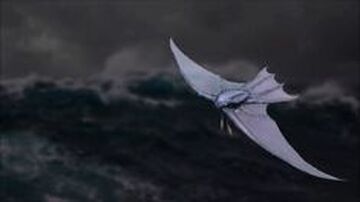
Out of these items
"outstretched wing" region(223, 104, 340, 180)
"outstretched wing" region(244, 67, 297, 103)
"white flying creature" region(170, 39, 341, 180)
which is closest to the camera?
"white flying creature" region(170, 39, 341, 180)

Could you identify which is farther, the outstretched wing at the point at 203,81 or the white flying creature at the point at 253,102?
the outstretched wing at the point at 203,81

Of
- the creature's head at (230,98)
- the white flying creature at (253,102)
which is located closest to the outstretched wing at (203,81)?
the white flying creature at (253,102)

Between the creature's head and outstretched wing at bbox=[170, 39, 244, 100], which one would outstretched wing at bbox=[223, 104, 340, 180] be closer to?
the creature's head

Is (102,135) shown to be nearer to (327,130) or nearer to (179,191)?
(179,191)

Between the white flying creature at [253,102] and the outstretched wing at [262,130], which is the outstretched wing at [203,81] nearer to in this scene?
the white flying creature at [253,102]

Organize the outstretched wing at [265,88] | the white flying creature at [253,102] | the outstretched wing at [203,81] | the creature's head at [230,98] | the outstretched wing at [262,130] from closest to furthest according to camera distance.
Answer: the creature's head at [230,98]
the white flying creature at [253,102]
the outstretched wing at [262,130]
the outstretched wing at [203,81]
the outstretched wing at [265,88]

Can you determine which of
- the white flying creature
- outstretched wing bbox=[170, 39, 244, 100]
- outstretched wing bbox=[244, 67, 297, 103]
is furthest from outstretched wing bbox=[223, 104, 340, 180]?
outstretched wing bbox=[170, 39, 244, 100]

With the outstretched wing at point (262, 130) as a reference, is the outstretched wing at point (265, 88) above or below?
above
